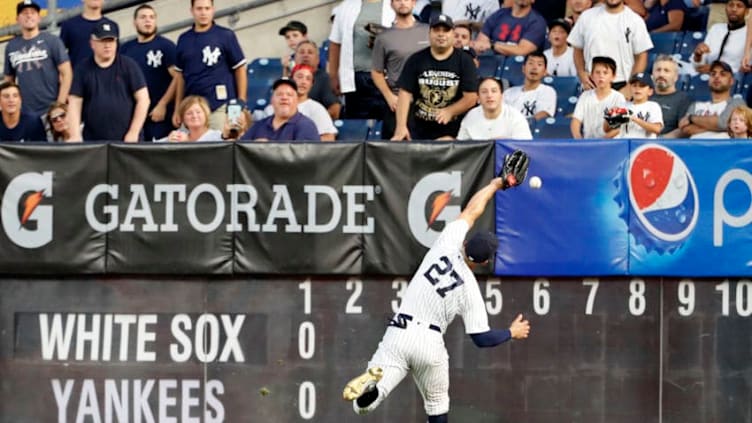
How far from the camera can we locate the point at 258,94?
1786 cm

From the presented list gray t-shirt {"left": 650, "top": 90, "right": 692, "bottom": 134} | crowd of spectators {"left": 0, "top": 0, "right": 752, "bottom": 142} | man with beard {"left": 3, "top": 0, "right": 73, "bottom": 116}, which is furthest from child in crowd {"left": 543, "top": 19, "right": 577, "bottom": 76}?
man with beard {"left": 3, "top": 0, "right": 73, "bottom": 116}

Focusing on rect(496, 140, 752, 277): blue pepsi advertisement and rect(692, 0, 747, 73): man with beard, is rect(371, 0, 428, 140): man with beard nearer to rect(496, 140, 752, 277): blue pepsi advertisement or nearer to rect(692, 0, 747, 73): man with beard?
rect(496, 140, 752, 277): blue pepsi advertisement

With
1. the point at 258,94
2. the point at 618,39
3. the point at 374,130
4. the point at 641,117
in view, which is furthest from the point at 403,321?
the point at 258,94

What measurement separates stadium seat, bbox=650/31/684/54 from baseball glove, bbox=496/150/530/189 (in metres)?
5.06

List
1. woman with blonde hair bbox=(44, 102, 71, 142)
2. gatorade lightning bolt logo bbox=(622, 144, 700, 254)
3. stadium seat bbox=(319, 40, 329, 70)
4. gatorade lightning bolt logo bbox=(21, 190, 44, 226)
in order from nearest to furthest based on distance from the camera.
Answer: gatorade lightning bolt logo bbox=(622, 144, 700, 254) < gatorade lightning bolt logo bbox=(21, 190, 44, 226) < woman with blonde hair bbox=(44, 102, 71, 142) < stadium seat bbox=(319, 40, 329, 70)

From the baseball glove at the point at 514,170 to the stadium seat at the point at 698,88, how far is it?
13.2 ft

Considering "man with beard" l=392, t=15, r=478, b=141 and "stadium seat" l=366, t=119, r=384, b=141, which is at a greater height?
"man with beard" l=392, t=15, r=478, b=141

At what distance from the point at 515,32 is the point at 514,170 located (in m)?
5.09

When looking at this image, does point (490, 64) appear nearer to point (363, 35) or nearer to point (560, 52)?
point (560, 52)

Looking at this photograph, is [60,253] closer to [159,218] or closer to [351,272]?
[159,218]

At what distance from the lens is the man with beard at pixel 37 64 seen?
636 inches

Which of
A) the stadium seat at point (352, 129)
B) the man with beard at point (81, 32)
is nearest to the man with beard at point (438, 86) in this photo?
the stadium seat at point (352, 129)

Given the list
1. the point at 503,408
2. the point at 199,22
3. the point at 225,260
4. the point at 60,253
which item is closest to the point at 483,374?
the point at 503,408

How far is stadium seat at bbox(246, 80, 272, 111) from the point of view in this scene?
17.4 meters
